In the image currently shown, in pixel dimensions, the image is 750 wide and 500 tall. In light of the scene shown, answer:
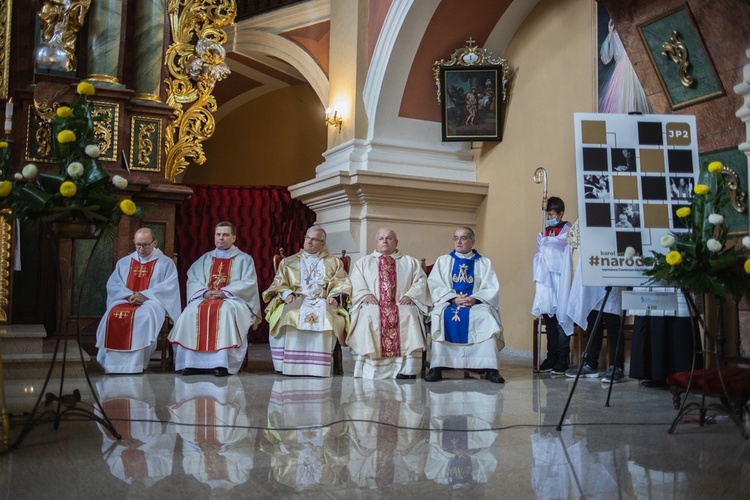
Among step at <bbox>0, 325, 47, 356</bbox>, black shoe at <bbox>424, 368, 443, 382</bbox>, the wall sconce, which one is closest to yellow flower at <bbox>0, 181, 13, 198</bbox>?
step at <bbox>0, 325, 47, 356</bbox>

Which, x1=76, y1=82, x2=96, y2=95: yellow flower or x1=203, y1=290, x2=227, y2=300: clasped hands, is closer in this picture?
x1=76, y1=82, x2=96, y2=95: yellow flower

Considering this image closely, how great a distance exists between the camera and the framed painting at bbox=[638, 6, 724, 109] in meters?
5.21

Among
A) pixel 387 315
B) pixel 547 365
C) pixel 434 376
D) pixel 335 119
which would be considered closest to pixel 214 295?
pixel 387 315

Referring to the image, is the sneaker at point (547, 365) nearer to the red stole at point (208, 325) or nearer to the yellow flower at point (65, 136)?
the red stole at point (208, 325)

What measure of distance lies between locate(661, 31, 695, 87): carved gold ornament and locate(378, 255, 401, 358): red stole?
287 cm

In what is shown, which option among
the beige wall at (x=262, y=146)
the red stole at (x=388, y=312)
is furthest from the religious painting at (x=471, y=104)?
the beige wall at (x=262, y=146)

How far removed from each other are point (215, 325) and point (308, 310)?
2.72ft

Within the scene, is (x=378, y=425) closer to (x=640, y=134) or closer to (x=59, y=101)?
(x=640, y=134)

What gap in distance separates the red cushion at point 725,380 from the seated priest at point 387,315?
261 cm

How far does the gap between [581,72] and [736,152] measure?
3.12m

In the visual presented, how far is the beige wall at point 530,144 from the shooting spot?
8.23 metres

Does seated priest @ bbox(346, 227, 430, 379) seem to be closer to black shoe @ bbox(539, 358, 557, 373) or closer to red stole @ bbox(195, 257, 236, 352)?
red stole @ bbox(195, 257, 236, 352)

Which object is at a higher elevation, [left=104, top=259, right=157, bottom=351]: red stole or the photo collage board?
the photo collage board

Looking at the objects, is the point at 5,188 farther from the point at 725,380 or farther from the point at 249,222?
the point at 249,222
